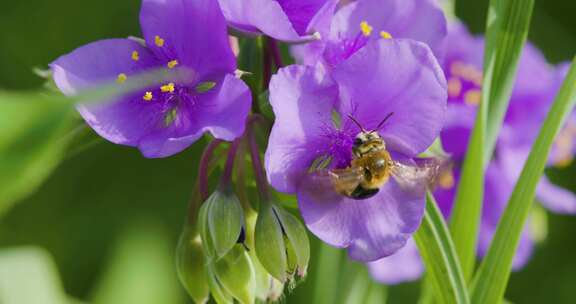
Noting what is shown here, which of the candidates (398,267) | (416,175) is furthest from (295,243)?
(398,267)

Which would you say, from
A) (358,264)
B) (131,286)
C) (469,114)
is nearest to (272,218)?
(358,264)

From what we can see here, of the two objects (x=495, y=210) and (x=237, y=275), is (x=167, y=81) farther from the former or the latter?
(x=495, y=210)

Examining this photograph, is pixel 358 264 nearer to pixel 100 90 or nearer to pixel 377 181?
pixel 377 181

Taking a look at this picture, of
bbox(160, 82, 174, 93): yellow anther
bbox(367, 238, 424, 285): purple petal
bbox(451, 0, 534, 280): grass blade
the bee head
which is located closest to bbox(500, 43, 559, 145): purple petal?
bbox(367, 238, 424, 285): purple petal

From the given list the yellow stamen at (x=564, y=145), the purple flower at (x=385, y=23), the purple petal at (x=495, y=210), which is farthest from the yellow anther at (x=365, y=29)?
the yellow stamen at (x=564, y=145)

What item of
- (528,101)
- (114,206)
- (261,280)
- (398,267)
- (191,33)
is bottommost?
(114,206)

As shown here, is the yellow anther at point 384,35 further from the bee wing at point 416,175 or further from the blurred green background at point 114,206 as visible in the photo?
the blurred green background at point 114,206

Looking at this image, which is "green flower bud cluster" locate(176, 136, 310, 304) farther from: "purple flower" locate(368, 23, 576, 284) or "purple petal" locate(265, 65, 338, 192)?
"purple flower" locate(368, 23, 576, 284)
